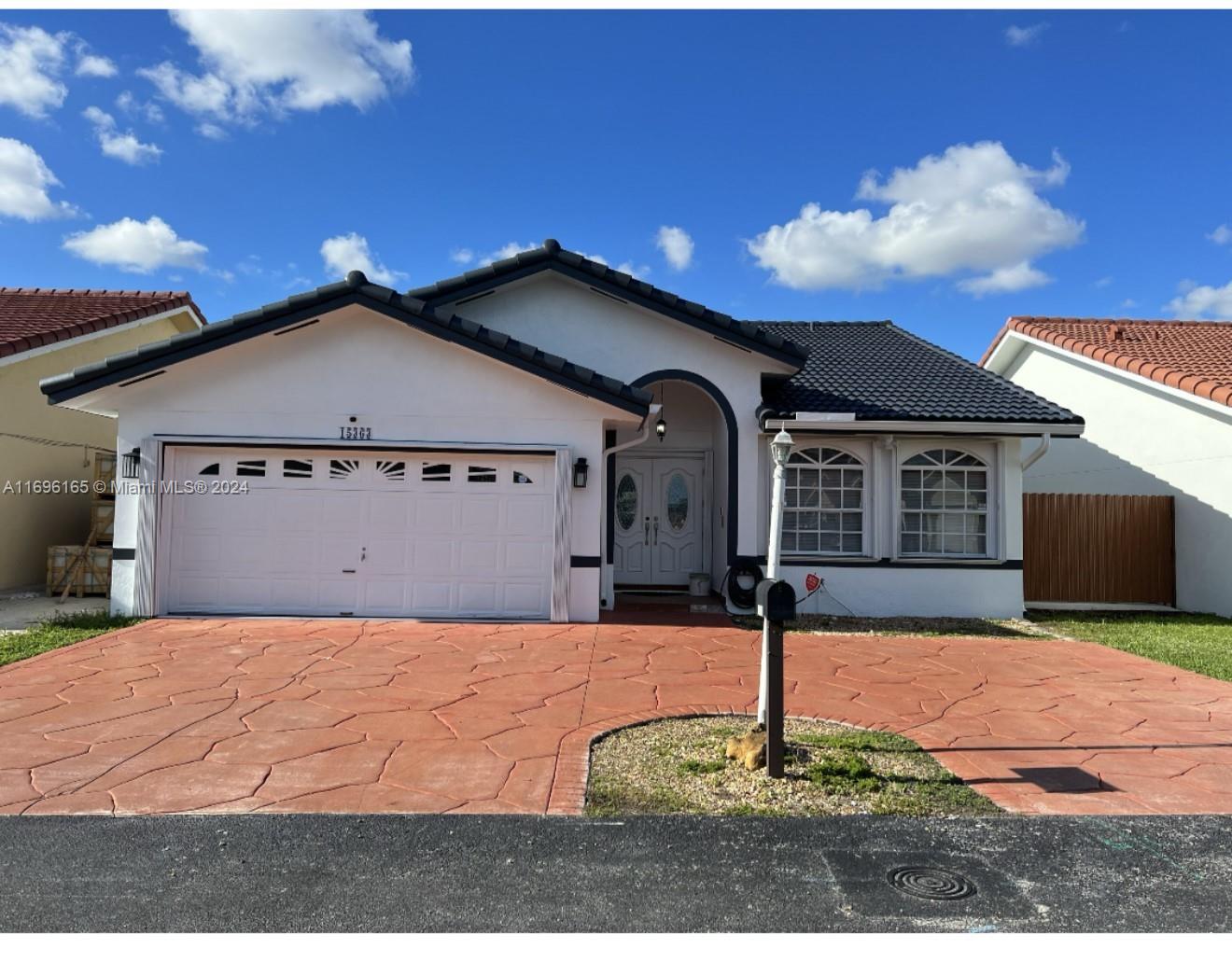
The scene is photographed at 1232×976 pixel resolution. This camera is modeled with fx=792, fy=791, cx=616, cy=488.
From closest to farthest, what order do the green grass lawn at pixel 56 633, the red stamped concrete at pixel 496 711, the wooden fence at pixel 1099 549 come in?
the red stamped concrete at pixel 496 711 < the green grass lawn at pixel 56 633 < the wooden fence at pixel 1099 549

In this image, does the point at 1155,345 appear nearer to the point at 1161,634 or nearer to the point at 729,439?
the point at 1161,634

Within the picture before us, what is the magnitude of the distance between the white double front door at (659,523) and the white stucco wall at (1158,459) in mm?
5548

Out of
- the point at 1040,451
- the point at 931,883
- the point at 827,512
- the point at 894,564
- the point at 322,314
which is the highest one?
the point at 322,314

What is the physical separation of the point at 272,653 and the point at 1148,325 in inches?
745

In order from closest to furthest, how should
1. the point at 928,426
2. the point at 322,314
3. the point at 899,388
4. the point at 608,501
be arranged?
the point at 322,314 < the point at 928,426 < the point at 608,501 < the point at 899,388

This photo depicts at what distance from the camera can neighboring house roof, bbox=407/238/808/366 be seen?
11.7m

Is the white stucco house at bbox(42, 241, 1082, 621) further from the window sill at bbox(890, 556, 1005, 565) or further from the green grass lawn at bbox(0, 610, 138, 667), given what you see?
the window sill at bbox(890, 556, 1005, 565)

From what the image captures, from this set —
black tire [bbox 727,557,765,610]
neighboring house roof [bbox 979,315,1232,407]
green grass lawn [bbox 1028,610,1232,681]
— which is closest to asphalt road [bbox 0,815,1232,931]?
green grass lawn [bbox 1028,610,1232,681]

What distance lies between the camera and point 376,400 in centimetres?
1062

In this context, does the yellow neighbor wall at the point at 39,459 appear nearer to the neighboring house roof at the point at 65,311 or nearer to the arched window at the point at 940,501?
the neighboring house roof at the point at 65,311

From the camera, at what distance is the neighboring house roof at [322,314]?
1007 centimetres

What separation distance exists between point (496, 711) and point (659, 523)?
7971 millimetres

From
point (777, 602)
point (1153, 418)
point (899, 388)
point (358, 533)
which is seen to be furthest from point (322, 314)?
point (1153, 418)

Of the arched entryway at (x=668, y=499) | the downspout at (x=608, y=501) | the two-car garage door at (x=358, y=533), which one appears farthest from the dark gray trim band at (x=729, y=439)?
the two-car garage door at (x=358, y=533)
